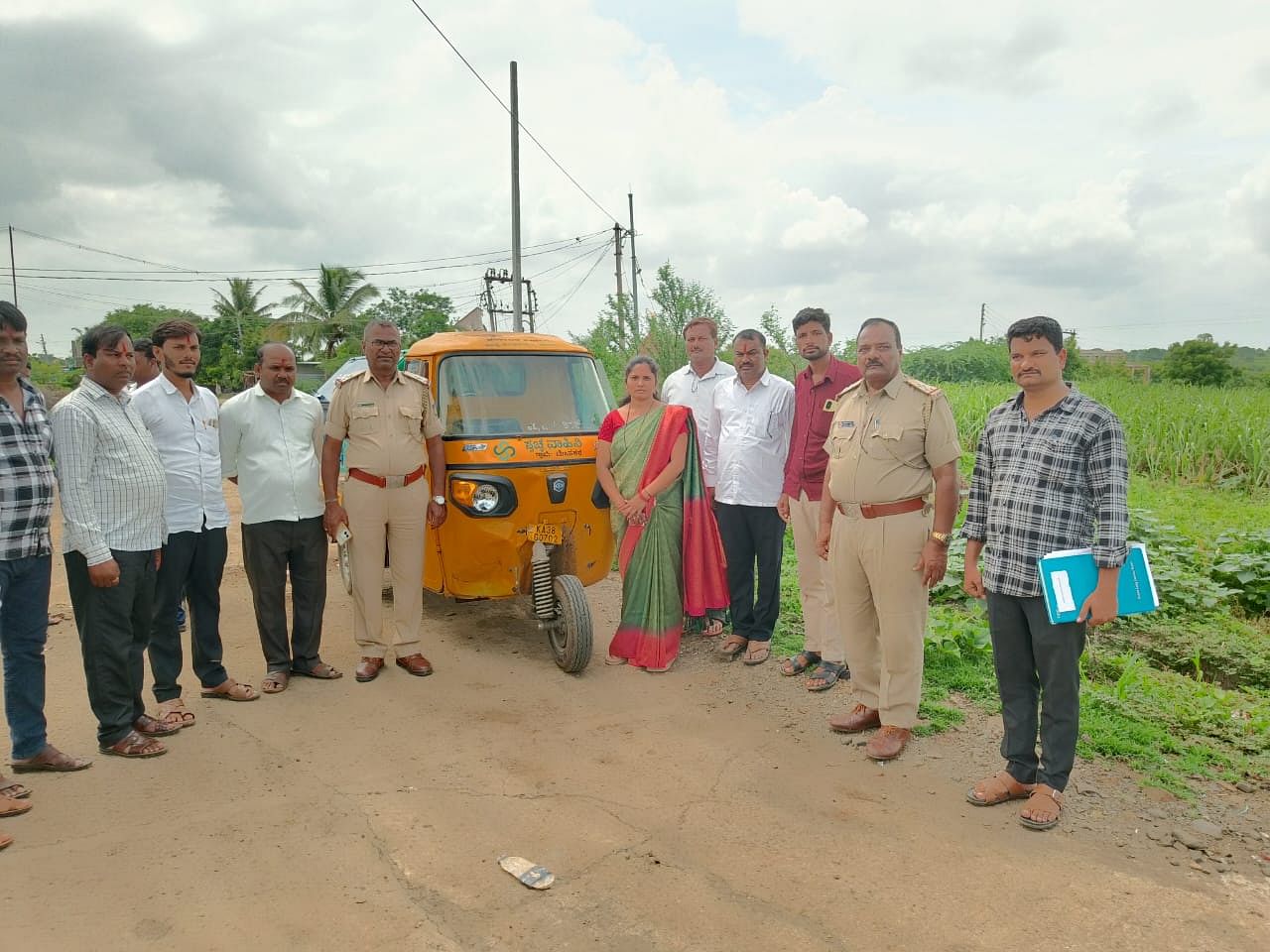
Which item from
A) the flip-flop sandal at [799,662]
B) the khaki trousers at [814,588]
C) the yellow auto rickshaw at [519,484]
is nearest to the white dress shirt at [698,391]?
the yellow auto rickshaw at [519,484]

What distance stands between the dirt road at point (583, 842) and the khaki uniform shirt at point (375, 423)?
1.31m

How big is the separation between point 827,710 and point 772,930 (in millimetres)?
1980

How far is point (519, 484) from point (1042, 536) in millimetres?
2917

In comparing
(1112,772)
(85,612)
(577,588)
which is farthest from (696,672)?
(85,612)

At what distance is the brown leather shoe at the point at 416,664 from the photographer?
507cm

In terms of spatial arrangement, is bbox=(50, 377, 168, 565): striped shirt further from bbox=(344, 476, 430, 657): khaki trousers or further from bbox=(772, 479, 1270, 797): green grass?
bbox=(772, 479, 1270, 797): green grass

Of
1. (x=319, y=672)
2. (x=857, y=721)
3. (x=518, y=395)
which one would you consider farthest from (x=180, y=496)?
(x=857, y=721)

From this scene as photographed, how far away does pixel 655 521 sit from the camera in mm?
5168

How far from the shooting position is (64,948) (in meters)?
2.57

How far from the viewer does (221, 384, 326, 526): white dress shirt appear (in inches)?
184

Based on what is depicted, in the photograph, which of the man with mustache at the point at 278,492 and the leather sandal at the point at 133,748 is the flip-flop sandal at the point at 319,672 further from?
the leather sandal at the point at 133,748

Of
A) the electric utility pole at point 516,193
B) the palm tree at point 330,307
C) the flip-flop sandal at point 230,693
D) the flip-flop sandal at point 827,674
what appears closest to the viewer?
the flip-flop sandal at point 230,693

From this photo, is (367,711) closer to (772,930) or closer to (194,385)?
(194,385)

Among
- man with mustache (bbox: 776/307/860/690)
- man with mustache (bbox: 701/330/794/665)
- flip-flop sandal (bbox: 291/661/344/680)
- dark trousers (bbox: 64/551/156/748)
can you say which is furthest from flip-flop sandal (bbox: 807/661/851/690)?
dark trousers (bbox: 64/551/156/748)
